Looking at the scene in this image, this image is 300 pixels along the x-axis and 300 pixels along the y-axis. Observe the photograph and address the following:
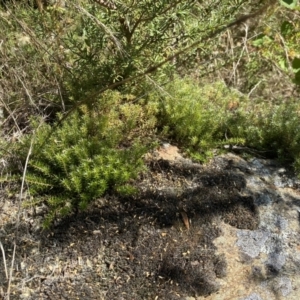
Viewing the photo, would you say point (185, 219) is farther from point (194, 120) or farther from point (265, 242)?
point (194, 120)

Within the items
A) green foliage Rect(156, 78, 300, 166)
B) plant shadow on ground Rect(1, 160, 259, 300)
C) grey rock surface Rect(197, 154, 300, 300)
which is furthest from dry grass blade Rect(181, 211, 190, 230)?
green foliage Rect(156, 78, 300, 166)

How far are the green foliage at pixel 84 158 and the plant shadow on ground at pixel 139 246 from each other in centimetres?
11

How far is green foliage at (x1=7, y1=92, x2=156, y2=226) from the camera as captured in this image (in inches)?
93.4

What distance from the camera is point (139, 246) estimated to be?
2.32 meters

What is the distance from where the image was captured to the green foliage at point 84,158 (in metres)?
2.37

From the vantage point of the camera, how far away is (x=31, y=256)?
2.28 metres

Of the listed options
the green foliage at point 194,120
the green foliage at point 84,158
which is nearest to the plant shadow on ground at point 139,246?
the green foliage at point 84,158

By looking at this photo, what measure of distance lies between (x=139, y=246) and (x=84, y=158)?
0.60m

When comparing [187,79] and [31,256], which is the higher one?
[187,79]

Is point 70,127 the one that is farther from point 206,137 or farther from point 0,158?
point 206,137

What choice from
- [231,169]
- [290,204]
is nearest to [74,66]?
[231,169]

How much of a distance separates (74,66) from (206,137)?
1.11 meters

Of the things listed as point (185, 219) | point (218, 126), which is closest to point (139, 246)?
point (185, 219)

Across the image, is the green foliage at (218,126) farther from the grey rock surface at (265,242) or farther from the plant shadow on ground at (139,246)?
the plant shadow on ground at (139,246)
